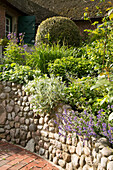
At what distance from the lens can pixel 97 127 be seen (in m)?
2.71

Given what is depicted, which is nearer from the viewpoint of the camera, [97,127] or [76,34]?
[97,127]

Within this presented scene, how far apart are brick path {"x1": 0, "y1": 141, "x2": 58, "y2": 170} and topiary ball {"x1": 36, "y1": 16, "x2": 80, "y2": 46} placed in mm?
4112

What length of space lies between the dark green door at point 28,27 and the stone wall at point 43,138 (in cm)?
645

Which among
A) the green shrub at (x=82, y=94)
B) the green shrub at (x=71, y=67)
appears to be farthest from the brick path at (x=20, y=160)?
the green shrub at (x=71, y=67)

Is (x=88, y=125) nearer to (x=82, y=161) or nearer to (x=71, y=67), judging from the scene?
(x=82, y=161)

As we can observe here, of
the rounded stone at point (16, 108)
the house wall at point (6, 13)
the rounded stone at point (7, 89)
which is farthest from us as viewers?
the house wall at point (6, 13)

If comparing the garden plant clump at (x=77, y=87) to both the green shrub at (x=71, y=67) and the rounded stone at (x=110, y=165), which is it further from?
the rounded stone at (x=110, y=165)

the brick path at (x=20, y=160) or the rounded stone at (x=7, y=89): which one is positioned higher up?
the rounded stone at (x=7, y=89)

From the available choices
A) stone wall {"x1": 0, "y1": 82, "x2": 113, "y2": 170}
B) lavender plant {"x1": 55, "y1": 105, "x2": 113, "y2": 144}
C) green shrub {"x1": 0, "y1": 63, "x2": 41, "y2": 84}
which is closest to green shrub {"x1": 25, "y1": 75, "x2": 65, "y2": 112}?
stone wall {"x1": 0, "y1": 82, "x2": 113, "y2": 170}

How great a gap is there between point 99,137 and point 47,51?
3155mm

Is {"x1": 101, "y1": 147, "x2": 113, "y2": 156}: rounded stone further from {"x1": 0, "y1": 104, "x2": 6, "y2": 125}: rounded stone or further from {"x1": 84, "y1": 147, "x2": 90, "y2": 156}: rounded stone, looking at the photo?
{"x1": 0, "y1": 104, "x2": 6, "y2": 125}: rounded stone

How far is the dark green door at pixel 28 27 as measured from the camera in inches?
412

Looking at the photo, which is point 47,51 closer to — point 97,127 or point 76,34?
point 76,34

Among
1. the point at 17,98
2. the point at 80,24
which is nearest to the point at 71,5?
the point at 80,24
